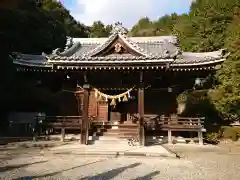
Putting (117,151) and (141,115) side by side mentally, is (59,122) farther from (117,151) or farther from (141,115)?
(117,151)

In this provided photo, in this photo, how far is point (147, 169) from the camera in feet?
31.4

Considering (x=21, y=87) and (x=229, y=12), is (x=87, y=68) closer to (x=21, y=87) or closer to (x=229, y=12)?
(x=21, y=87)

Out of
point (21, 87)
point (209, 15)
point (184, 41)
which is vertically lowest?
point (21, 87)

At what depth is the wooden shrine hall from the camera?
1502cm

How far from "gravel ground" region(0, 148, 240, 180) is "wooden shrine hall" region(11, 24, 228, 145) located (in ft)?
11.5

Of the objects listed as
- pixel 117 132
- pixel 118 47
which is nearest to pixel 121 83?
pixel 118 47

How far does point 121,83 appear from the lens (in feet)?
56.2

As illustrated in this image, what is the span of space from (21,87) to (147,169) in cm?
1547

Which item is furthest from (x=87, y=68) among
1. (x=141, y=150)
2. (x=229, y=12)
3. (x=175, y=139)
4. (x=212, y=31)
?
(x=229, y=12)

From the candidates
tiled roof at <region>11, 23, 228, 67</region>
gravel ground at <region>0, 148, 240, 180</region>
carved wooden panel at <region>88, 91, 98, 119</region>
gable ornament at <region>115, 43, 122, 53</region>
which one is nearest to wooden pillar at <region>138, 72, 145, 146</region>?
tiled roof at <region>11, 23, 228, 67</region>

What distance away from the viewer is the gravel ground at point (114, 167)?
336 inches

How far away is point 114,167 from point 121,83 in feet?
26.1

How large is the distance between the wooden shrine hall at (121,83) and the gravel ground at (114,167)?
3513 mm

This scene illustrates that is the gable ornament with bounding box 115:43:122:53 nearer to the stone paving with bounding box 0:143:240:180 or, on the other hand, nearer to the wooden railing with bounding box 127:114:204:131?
the wooden railing with bounding box 127:114:204:131
